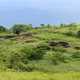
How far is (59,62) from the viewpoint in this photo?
53.8 metres

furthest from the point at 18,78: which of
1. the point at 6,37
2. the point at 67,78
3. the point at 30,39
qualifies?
the point at 6,37

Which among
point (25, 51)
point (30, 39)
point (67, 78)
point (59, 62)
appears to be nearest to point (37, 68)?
point (59, 62)

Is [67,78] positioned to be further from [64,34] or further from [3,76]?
[64,34]

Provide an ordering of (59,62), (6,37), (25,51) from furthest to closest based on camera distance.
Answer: (6,37), (25,51), (59,62)

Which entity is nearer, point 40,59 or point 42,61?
point 42,61

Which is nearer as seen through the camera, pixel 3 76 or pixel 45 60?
pixel 3 76

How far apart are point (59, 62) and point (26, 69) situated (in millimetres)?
8627

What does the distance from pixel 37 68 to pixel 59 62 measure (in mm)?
6831

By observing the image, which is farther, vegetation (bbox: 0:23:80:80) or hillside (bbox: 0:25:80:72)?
hillside (bbox: 0:25:80:72)

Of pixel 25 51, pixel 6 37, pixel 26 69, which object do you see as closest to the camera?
pixel 26 69

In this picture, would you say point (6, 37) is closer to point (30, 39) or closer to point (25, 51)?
point (30, 39)

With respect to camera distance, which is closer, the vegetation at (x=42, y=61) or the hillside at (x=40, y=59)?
the vegetation at (x=42, y=61)

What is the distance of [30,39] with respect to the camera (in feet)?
285

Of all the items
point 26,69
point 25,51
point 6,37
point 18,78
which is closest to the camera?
point 18,78
